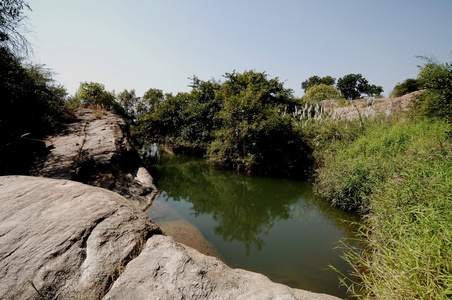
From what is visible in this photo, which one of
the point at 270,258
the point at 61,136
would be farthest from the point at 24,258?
the point at 61,136

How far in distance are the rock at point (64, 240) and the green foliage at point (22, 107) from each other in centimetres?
405

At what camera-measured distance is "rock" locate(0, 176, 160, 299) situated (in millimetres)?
1938

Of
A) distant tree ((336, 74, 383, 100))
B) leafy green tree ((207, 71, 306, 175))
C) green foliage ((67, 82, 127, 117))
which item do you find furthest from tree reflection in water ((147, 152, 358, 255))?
distant tree ((336, 74, 383, 100))

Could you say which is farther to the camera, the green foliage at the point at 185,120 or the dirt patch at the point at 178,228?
the green foliage at the point at 185,120

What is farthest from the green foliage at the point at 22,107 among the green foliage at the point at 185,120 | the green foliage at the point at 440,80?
the green foliage at the point at 440,80

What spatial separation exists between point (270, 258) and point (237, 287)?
1996mm

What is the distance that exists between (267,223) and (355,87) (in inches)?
1842

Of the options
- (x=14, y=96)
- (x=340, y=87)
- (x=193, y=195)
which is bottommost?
(x=193, y=195)

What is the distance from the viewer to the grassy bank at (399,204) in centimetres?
180

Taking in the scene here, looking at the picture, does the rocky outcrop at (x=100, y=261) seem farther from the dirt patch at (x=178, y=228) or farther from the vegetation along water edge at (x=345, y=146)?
the dirt patch at (x=178, y=228)

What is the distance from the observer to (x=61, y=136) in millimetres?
8523

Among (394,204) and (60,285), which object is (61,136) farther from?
(394,204)

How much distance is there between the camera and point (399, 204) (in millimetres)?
3141

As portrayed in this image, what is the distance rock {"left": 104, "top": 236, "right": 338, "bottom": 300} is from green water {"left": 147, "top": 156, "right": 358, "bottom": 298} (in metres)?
1.42
